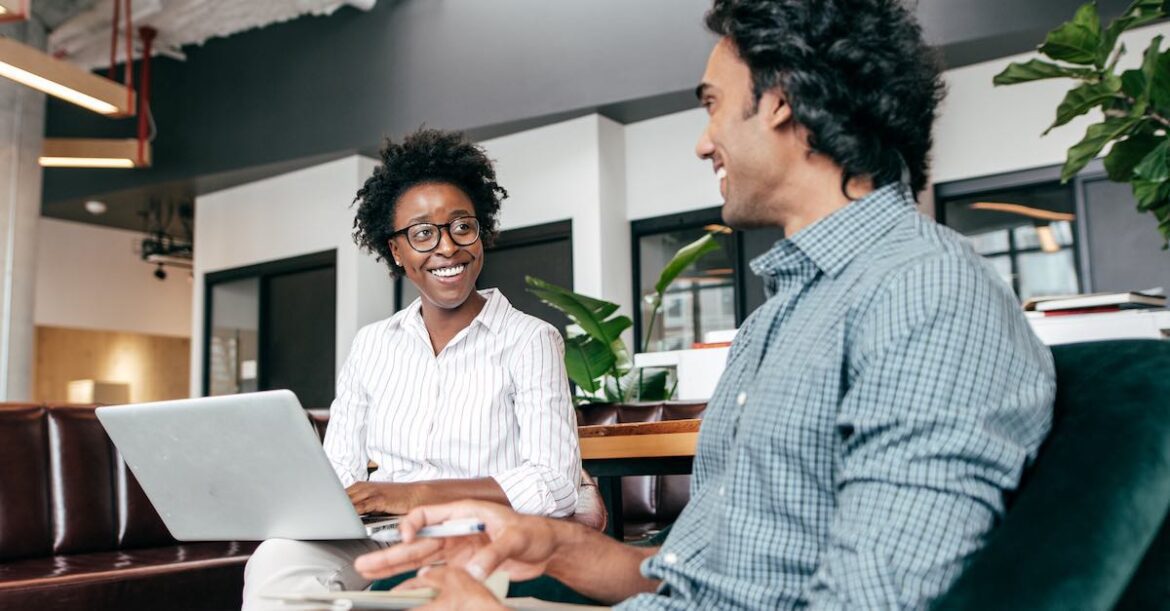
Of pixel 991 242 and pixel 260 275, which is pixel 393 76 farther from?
pixel 991 242

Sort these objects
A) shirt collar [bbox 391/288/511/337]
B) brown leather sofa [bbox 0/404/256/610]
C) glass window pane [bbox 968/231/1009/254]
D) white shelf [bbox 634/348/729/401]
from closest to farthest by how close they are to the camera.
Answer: shirt collar [bbox 391/288/511/337] → brown leather sofa [bbox 0/404/256/610] → white shelf [bbox 634/348/729/401] → glass window pane [bbox 968/231/1009/254]

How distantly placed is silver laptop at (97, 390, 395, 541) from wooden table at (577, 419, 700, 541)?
0.62 metres

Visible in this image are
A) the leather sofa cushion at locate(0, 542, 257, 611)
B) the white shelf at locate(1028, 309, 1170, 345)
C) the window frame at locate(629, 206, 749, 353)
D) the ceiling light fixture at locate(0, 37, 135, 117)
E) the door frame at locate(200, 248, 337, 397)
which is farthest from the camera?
the door frame at locate(200, 248, 337, 397)

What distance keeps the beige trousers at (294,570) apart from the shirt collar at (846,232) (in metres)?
0.91

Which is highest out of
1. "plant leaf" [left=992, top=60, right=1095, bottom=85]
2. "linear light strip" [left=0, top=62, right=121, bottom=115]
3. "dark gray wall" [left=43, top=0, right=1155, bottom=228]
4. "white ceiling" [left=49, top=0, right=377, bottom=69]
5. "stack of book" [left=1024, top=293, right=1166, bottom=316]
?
"white ceiling" [left=49, top=0, right=377, bottom=69]

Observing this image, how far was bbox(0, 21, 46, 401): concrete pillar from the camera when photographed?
614 cm

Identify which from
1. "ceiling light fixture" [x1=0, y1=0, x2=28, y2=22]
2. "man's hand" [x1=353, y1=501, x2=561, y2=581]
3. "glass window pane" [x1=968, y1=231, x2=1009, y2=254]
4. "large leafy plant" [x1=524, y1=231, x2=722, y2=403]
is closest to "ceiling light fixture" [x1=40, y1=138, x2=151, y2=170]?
"ceiling light fixture" [x1=0, y1=0, x2=28, y2=22]

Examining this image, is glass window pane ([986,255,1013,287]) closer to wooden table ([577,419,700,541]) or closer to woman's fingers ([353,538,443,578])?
wooden table ([577,419,700,541])

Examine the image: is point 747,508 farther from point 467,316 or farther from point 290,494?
point 467,316

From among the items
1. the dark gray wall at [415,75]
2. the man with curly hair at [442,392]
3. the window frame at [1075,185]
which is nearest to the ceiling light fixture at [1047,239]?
the window frame at [1075,185]

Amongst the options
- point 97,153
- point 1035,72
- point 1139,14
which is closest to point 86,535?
point 1035,72

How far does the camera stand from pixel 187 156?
7379mm

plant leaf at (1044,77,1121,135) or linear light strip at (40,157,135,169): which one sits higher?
linear light strip at (40,157,135,169)

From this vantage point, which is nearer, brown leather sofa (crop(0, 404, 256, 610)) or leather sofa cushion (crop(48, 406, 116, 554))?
brown leather sofa (crop(0, 404, 256, 610))
